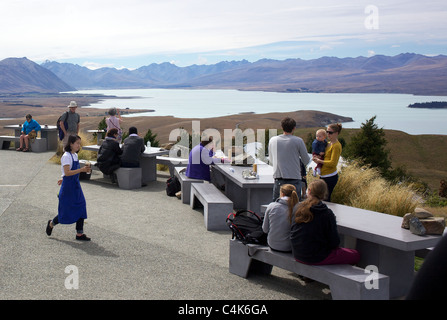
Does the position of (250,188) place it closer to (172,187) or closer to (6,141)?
(172,187)

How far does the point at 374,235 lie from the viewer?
5.18 m

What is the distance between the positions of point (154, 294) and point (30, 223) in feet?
13.3

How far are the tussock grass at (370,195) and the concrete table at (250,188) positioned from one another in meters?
1.29

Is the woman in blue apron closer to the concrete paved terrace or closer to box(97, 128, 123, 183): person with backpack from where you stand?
the concrete paved terrace

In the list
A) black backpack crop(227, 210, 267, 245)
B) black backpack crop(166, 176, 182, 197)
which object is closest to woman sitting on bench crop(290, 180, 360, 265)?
black backpack crop(227, 210, 267, 245)

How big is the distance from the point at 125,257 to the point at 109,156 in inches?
234

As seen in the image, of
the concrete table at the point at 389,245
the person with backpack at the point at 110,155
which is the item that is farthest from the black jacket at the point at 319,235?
the person with backpack at the point at 110,155

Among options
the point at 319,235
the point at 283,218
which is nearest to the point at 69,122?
the point at 283,218

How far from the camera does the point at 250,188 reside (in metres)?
8.94

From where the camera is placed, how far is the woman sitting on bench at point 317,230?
4.95 metres

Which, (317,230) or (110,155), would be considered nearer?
(317,230)

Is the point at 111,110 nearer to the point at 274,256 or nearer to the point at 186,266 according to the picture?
the point at 186,266

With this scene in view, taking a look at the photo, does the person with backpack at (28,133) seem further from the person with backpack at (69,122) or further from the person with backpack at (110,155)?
the person with backpack at (110,155)

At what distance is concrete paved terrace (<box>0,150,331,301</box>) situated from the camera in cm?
531
